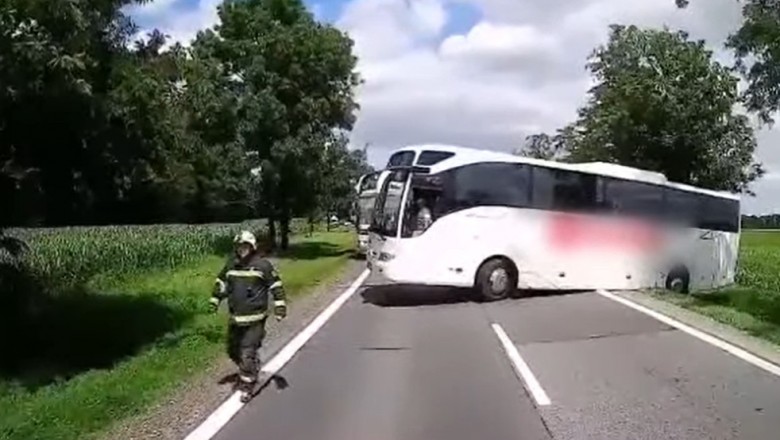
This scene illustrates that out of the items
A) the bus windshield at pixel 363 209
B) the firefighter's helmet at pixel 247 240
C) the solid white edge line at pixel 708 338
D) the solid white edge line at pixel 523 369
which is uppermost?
the bus windshield at pixel 363 209

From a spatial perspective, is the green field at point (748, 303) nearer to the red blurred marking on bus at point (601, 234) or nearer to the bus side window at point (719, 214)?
the red blurred marking on bus at point (601, 234)

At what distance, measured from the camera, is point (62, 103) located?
14195 millimetres

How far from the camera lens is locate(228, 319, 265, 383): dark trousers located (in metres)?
11.3

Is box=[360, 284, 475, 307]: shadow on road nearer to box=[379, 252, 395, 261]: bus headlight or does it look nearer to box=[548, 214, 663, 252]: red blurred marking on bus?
box=[379, 252, 395, 261]: bus headlight

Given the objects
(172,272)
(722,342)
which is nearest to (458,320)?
(722,342)

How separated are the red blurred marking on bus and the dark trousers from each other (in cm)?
1428

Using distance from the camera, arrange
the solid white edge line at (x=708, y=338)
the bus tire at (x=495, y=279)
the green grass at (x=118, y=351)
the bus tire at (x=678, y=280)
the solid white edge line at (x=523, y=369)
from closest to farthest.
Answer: the green grass at (x=118, y=351)
the solid white edge line at (x=523, y=369)
the solid white edge line at (x=708, y=338)
the bus tire at (x=495, y=279)
the bus tire at (x=678, y=280)

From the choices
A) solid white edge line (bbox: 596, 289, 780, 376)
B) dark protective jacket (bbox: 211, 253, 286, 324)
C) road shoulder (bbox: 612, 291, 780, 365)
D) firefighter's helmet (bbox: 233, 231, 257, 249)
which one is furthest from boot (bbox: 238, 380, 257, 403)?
road shoulder (bbox: 612, 291, 780, 365)

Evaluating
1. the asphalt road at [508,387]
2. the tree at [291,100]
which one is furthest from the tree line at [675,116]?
the asphalt road at [508,387]

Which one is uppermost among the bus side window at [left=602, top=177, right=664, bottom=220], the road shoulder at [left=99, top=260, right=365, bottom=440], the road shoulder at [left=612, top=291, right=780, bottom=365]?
the bus side window at [left=602, top=177, right=664, bottom=220]

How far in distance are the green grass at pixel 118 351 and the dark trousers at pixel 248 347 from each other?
35.2 inches

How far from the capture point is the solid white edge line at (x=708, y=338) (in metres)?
13.6

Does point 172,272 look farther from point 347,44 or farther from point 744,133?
point 744,133

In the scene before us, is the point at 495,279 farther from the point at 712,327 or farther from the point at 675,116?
the point at 675,116
